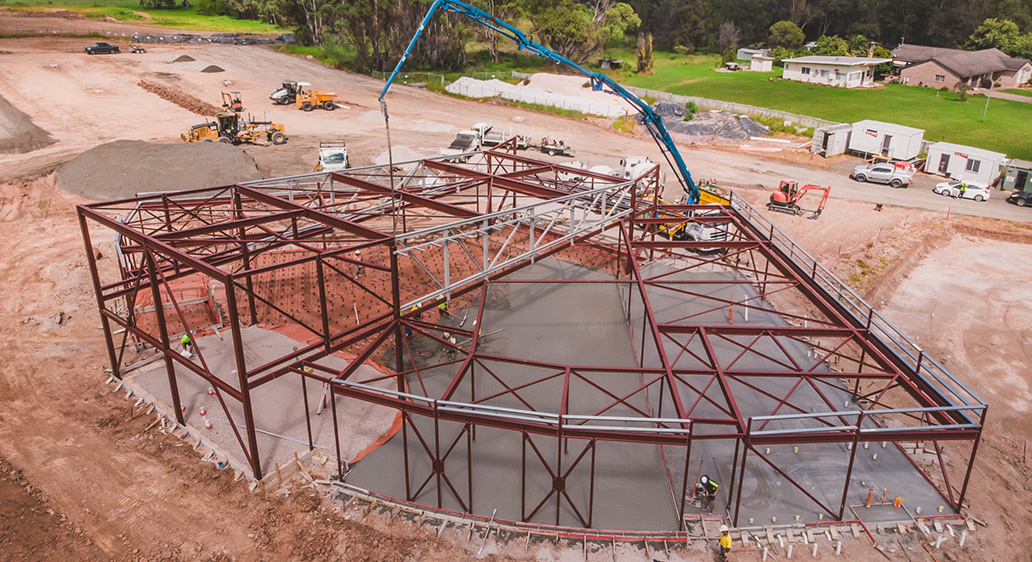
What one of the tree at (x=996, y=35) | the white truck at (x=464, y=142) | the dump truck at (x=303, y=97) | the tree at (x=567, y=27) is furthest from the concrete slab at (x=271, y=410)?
the tree at (x=996, y=35)

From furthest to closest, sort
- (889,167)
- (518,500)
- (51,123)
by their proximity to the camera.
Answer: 1. (51,123)
2. (889,167)
3. (518,500)

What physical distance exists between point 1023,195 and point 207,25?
115687 mm

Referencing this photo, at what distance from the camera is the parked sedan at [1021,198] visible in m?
47.9

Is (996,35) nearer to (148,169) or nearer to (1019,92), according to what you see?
(1019,92)

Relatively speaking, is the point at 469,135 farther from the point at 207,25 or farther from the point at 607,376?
the point at 207,25

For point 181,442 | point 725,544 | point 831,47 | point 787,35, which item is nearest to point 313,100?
point 181,442

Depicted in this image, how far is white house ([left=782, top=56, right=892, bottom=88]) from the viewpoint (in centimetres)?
9025

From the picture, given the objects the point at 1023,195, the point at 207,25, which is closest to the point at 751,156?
the point at 1023,195

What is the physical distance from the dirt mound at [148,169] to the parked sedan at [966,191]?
49624mm

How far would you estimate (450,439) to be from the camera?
834 inches

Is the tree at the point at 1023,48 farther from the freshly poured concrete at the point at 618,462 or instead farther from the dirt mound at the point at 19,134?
the dirt mound at the point at 19,134

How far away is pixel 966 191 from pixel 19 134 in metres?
72.7

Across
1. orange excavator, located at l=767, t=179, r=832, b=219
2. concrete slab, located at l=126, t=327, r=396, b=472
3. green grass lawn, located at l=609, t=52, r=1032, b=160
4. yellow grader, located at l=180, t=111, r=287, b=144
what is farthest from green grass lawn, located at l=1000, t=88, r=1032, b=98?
concrete slab, located at l=126, t=327, r=396, b=472

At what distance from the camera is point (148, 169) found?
140ft
